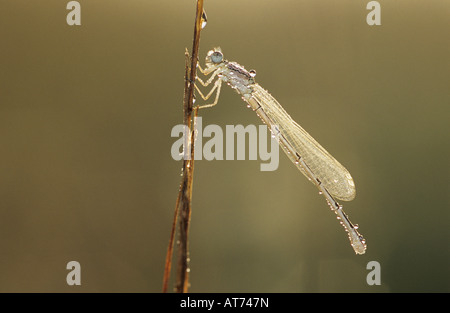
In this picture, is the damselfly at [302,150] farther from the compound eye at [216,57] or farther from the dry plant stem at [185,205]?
the dry plant stem at [185,205]

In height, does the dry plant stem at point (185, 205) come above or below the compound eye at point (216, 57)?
below

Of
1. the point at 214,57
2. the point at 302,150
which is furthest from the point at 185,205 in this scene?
the point at 302,150

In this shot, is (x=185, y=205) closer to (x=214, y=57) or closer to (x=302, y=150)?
(x=214, y=57)

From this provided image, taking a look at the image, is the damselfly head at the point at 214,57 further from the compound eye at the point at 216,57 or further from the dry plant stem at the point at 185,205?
the dry plant stem at the point at 185,205

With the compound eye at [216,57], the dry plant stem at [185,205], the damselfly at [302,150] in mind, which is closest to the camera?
the dry plant stem at [185,205]

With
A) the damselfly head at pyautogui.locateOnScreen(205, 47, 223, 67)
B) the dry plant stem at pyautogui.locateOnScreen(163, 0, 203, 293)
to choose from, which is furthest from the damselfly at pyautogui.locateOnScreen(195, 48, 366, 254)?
the dry plant stem at pyautogui.locateOnScreen(163, 0, 203, 293)

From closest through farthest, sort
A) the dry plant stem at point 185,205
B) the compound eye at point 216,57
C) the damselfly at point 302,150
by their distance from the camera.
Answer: the dry plant stem at point 185,205
the compound eye at point 216,57
the damselfly at point 302,150

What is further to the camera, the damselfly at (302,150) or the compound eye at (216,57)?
the damselfly at (302,150)

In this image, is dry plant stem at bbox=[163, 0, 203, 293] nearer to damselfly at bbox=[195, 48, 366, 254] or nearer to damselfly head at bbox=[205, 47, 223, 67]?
damselfly head at bbox=[205, 47, 223, 67]

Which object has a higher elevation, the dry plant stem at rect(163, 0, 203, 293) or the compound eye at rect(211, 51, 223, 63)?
the compound eye at rect(211, 51, 223, 63)

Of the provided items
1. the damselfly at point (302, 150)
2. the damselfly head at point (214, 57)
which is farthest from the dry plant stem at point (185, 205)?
the damselfly at point (302, 150)
